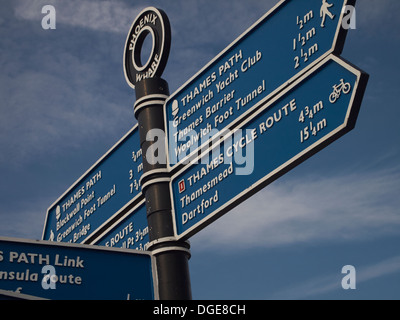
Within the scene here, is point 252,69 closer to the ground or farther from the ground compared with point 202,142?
farther from the ground

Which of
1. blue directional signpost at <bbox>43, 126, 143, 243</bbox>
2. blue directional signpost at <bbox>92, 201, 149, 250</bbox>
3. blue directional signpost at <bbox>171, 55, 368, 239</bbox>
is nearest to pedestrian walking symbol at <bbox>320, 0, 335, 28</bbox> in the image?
blue directional signpost at <bbox>171, 55, 368, 239</bbox>

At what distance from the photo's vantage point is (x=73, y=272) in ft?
19.0

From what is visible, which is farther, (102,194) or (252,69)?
(102,194)

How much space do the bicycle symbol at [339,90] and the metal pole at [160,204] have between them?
2050mm

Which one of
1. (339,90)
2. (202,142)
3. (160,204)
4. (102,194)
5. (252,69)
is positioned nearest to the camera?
(339,90)

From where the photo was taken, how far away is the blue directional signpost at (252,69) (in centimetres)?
543

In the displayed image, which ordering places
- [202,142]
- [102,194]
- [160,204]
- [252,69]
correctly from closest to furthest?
[252,69] → [202,142] → [160,204] → [102,194]

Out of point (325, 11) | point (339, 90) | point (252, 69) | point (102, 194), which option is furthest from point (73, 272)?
point (325, 11)

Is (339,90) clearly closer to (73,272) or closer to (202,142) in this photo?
(202,142)

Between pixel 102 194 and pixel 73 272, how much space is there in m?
1.89

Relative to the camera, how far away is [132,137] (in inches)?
287
